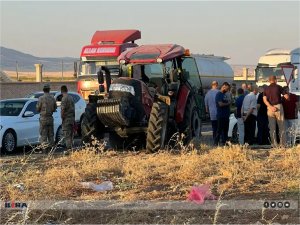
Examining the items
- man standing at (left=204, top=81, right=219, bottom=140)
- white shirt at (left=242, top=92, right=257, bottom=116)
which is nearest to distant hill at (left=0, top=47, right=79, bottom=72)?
man standing at (left=204, top=81, right=219, bottom=140)

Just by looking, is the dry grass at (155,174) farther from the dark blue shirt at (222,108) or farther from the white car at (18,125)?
the white car at (18,125)

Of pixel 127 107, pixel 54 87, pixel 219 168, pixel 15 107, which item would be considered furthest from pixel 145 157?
pixel 54 87

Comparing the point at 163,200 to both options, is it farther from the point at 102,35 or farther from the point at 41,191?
the point at 102,35

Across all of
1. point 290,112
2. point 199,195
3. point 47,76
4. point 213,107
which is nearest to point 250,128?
point 213,107

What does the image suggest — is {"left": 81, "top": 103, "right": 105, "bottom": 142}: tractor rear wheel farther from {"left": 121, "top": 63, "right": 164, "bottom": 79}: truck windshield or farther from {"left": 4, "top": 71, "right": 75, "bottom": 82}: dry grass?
{"left": 4, "top": 71, "right": 75, "bottom": 82}: dry grass

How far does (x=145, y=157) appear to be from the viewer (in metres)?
11.7

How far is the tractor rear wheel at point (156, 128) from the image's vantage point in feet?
40.2

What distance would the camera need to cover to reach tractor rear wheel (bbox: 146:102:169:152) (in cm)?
1224

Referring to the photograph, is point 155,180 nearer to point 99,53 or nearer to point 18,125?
point 18,125

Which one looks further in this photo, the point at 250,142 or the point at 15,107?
the point at 15,107

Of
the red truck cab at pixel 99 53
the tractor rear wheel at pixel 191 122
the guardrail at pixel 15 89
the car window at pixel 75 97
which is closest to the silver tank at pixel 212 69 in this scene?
the red truck cab at pixel 99 53

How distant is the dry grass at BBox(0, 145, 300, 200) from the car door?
365cm

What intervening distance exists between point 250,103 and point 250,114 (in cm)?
29

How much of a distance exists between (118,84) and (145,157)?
6.27ft
